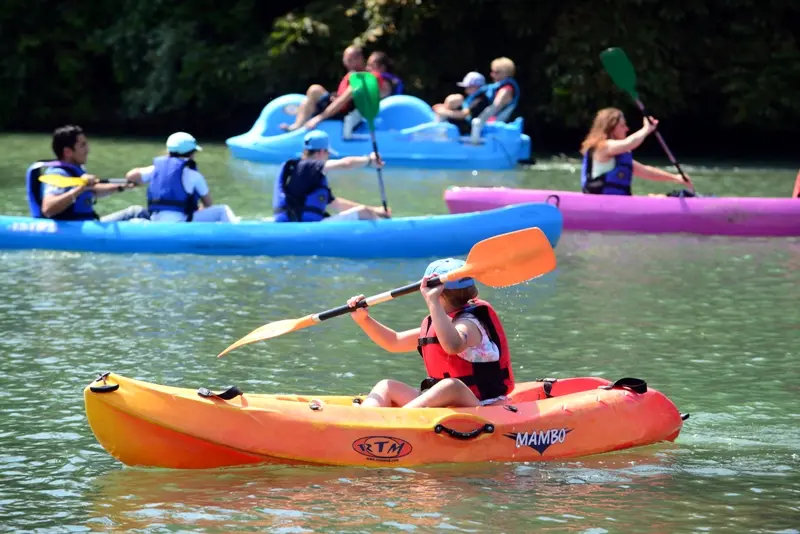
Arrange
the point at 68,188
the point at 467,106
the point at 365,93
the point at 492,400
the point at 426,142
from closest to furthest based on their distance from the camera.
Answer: the point at 492,400, the point at 68,188, the point at 365,93, the point at 426,142, the point at 467,106

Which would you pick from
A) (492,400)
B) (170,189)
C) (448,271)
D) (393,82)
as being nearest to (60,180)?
(170,189)

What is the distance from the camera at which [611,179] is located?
1197cm

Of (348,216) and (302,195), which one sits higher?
(302,195)

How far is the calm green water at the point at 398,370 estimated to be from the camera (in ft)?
16.6

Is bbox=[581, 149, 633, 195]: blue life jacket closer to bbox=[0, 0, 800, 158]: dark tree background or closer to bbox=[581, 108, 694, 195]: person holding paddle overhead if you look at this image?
bbox=[581, 108, 694, 195]: person holding paddle overhead

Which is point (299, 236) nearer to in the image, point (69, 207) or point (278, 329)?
point (69, 207)

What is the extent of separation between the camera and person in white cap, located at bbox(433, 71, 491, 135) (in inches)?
677

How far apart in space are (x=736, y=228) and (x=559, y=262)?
193 cm

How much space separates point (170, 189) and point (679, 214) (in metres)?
4.06

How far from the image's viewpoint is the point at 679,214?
11.7 m

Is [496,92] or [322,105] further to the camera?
Result: [322,105]

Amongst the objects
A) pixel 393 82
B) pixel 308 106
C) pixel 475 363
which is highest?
pixel 393 82

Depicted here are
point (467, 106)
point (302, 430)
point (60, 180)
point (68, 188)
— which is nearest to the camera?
point (302, 430)

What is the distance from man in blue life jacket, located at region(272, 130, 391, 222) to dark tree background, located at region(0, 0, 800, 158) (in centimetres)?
863
